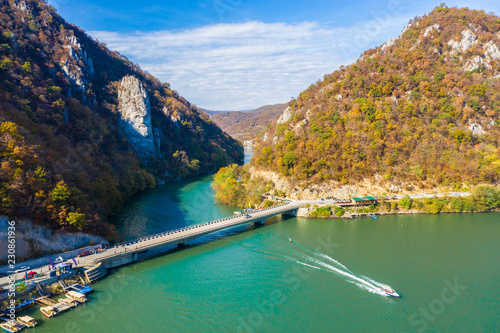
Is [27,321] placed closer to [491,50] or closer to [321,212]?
[321,212]

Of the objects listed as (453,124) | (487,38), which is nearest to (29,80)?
(453,124)

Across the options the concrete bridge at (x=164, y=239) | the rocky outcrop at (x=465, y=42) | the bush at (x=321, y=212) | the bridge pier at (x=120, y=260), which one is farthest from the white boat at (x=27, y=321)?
the rocky outcrop at (x=465, y=42)

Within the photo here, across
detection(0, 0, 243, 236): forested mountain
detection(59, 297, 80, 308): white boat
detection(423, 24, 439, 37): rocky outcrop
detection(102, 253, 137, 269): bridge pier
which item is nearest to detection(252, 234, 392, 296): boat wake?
detection(102, 253, 137, 269): bridge pier

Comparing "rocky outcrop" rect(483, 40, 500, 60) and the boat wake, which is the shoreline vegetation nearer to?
the boat wake

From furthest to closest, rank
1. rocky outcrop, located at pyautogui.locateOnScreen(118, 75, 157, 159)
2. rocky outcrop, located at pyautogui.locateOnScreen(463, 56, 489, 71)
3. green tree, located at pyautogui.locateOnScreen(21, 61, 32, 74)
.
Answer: rocky outcrop, located at pyautogui.locateOnScreen(118, 75, 157, 159) < rocky outcrop, located at pyautogui.locateOnScreen(463, 56, 489, 71) < green tree, located at pyautogui.locateOnScreen(21, 61, 32, 74)

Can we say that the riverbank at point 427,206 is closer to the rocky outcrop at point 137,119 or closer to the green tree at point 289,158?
the green tree at point 289,158

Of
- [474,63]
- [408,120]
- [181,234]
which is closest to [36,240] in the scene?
[181,234]
